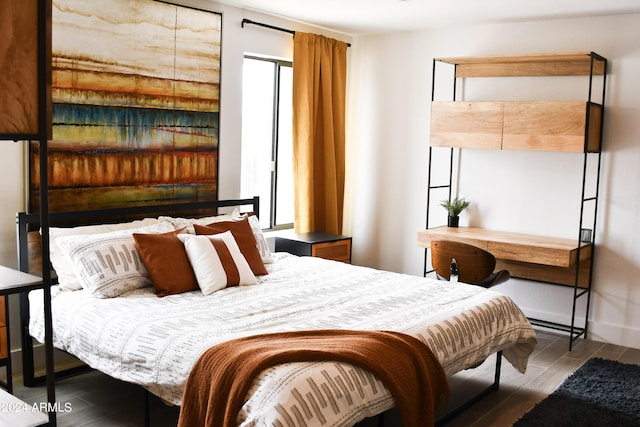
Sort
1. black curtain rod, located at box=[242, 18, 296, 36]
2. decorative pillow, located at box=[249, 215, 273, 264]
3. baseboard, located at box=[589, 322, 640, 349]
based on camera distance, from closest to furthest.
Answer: decorative pillow, located at box=[249, 215, 273, 264] → baseboard, located at box=[589, 322, 640, 349] → black curtain rod, located at box=[242, 18, 296, 36]

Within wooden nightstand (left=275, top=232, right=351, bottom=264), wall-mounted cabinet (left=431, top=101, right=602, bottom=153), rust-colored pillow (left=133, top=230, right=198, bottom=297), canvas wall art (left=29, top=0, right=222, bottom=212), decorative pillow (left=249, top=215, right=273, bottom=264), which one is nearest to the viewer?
rust-colored pillow (left=133, top=230, right=198, bottom=297)

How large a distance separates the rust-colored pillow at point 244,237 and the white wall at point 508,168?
2.03m

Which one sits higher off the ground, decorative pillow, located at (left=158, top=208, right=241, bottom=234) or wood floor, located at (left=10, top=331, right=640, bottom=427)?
decorative pillow, located at (left=158, top=208, right=241, bottom=234)

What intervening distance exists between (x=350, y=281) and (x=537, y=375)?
1.36 meters

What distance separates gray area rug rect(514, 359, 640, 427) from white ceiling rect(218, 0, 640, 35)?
246cm

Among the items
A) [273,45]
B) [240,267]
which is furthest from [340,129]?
[240,267]

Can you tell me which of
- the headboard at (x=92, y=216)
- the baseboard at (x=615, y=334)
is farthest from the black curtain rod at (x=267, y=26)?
the baseboard at (x=615, y=334)

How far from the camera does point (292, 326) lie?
3.12 m

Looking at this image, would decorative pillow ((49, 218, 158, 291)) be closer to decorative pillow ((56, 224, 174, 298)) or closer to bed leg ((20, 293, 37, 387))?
decorative pillow ((56, 224, 174, 298))

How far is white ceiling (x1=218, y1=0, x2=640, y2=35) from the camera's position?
15.1ft

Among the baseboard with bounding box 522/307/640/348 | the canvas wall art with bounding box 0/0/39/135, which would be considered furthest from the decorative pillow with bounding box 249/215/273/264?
the canvas wall art with bounding box 0/0/39/135

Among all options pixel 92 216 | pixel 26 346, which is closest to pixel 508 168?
pixel 92 216

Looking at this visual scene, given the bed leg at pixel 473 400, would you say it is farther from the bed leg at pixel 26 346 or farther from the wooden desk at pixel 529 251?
A: the bed leg at pixel 26 346

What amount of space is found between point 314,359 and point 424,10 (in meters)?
3.23
